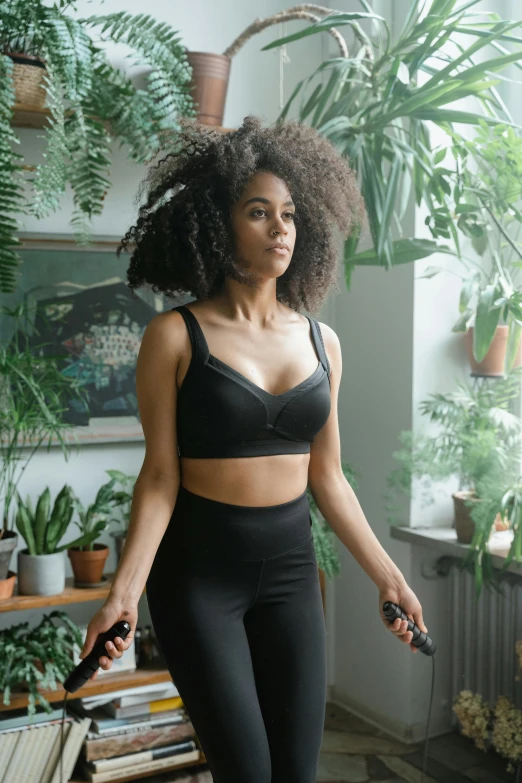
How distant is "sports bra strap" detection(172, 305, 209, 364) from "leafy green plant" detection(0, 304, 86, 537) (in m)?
0.97

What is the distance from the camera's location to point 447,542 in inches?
107

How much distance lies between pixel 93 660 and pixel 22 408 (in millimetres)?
1247

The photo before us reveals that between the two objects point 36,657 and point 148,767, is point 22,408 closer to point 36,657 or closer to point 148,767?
point 36,657

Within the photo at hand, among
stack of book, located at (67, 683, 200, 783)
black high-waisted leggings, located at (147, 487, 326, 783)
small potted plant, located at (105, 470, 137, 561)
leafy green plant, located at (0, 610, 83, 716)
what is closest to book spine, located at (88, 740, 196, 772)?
stack of book, located at (67, 683, 200, 783)

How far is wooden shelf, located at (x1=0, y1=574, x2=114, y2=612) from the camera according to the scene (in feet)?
8.00

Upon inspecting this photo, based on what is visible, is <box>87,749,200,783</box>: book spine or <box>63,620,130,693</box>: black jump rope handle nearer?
<box>63,620,130,693</box>: black jump rope handle

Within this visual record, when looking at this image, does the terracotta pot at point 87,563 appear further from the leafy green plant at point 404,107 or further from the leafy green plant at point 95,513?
the leafy green plant at point 404,107

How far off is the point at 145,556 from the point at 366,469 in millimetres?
1723

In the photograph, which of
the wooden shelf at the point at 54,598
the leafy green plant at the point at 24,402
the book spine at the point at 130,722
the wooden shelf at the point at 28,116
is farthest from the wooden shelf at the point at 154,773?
the wooden shelf at the point at 28,116

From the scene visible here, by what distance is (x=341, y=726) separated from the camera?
121 inches

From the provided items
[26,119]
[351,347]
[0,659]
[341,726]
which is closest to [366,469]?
[351,347]

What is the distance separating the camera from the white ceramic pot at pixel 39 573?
8.16 feet

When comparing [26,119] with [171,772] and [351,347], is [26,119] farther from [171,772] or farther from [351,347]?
[171,772]

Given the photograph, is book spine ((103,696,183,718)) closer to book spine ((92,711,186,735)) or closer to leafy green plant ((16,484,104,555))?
book spine ((92,711,186,735))
